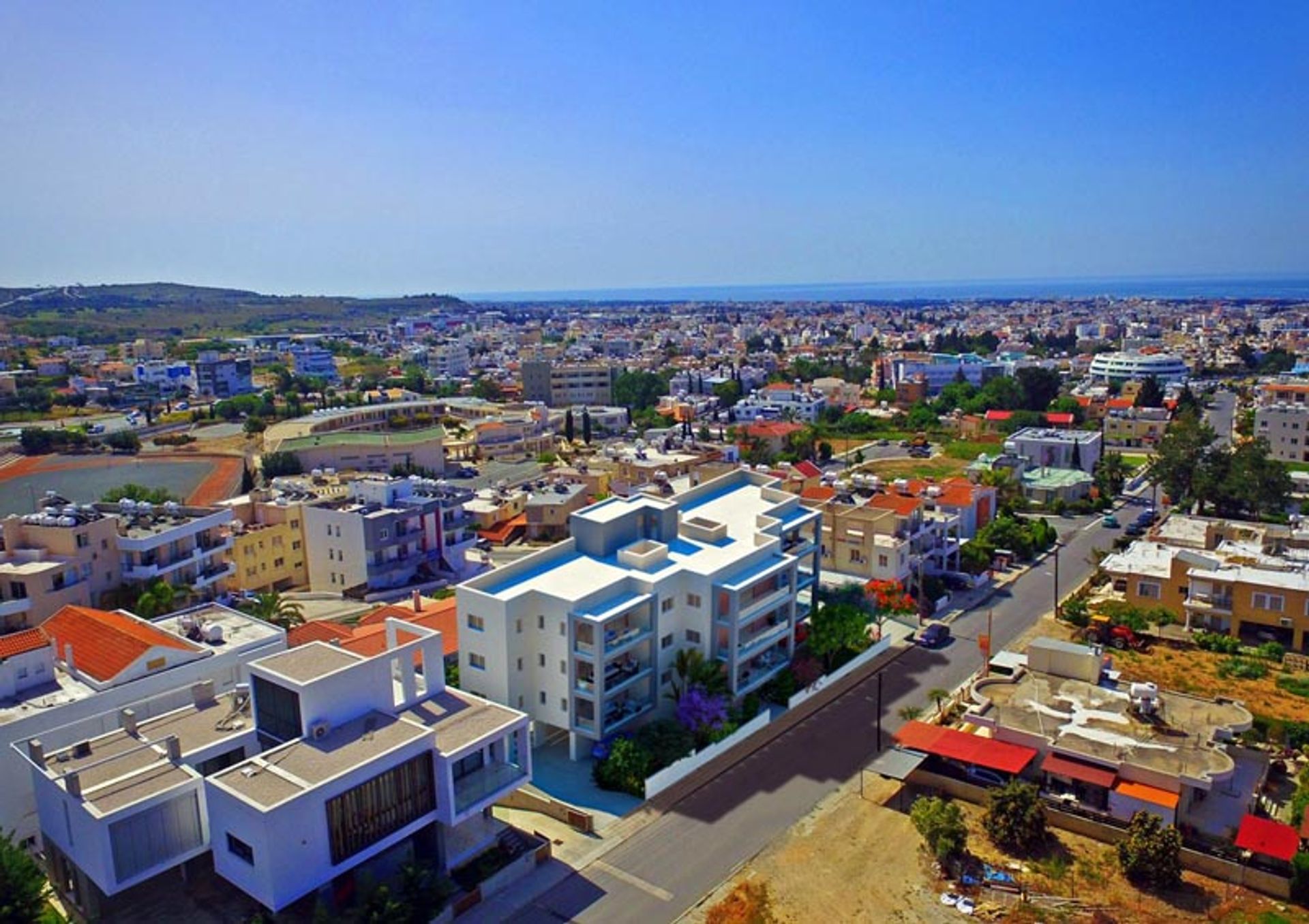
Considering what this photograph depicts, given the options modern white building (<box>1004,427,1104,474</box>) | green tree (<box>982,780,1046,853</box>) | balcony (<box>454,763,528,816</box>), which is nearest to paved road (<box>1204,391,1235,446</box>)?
modern white building (<box>1004,427,1104,474</box>)

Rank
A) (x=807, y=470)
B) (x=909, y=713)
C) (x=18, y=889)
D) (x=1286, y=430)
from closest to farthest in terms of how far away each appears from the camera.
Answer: (x=18, y=889) → (x=909, y=713) → (x=807, y=470) → (x=1286, y=430)

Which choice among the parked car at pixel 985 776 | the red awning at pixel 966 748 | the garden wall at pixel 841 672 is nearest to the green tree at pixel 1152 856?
the red awning at pixel 966 748

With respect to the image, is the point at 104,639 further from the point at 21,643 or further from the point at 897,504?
the point at 897,504

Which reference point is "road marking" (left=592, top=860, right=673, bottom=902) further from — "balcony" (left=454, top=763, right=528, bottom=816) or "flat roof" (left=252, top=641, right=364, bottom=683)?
"flat roof" (left=252, top=641, right=364, bottom=683)

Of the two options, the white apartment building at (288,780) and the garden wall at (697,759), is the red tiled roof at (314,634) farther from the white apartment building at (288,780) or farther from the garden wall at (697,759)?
the garden wall at (697,759)

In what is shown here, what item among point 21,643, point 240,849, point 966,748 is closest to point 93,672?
point 21,643

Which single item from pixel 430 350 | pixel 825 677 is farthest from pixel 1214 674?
pixel 430 350

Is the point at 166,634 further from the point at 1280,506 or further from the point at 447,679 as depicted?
the point at 1280,506
